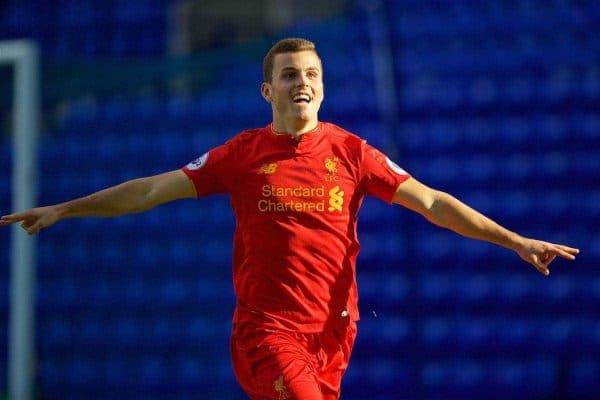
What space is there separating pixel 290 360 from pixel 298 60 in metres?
1.26

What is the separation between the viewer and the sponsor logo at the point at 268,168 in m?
4.25

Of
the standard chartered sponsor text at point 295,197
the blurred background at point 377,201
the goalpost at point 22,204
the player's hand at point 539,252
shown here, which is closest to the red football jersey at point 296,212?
the standard chartered sponsor text at point 295,197

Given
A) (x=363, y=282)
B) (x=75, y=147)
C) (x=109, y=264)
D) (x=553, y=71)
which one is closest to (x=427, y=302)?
(x=363, y=282)

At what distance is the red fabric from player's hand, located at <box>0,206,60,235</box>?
90cm

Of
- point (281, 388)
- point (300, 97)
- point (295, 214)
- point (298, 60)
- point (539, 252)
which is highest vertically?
point (298, 60)

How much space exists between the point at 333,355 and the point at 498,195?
13.7 feet

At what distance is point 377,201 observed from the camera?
27.7 ft

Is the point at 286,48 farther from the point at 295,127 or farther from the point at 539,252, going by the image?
the point at 539,252

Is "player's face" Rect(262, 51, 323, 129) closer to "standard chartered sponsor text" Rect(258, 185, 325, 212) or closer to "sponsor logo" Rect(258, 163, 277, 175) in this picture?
"sponsor logo" Rect(258, 163, 277, 175)

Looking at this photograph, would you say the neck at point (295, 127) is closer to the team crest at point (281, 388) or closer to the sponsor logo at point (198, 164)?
the sponsor logo at point (198, 164)

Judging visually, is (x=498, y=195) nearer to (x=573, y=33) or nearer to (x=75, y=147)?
(x=573, y=33)

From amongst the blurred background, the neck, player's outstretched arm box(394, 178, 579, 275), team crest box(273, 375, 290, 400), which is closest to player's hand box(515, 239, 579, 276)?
player's outstretched arm box(394, 178, 579, 275)

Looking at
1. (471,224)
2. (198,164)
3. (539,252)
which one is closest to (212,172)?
(198,164)

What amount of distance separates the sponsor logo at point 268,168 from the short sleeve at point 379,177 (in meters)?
0.38
